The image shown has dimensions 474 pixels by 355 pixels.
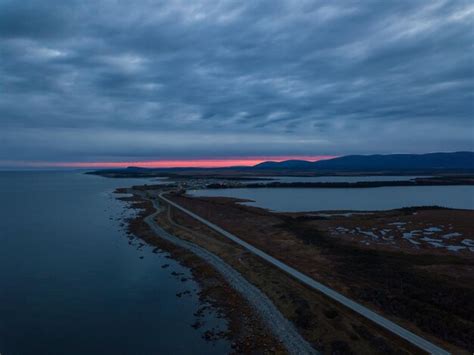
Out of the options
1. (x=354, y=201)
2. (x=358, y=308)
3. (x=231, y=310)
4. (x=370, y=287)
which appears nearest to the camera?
(x=358, y=308)

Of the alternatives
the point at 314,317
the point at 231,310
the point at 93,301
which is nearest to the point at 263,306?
the point at 231,310

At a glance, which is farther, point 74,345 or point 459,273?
point 459,273

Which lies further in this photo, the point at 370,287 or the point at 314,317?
the point at 370,287

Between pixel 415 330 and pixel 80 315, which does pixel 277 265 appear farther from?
Answer: pixel 80 315

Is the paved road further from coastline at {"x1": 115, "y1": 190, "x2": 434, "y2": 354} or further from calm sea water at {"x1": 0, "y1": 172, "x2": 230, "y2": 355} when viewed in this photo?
calm sea water at {"x1": 0, "y1": 172, "x2": 230, "y2": 355}

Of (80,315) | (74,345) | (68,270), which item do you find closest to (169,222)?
(68,270)

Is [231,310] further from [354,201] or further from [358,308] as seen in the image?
[354,201]

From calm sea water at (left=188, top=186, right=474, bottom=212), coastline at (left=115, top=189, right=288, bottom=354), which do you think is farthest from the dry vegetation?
calm sea water at (left=188, top=186, right=474, bottom=212)
